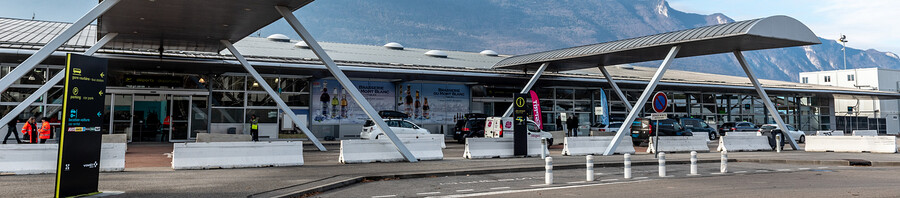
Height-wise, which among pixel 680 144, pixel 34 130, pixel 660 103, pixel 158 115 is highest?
pixel 660 103

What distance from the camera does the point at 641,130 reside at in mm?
27484

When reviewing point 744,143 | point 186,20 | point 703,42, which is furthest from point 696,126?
point 186,20

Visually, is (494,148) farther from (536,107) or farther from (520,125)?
(536,107)

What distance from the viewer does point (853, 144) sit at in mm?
23406

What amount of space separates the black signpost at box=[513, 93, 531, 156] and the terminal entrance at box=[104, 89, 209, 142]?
16023 millimetres

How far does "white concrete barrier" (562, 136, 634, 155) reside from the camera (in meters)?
19.7

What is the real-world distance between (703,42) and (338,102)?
59.4ft

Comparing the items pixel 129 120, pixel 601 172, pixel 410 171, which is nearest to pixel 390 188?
pixel 410 171

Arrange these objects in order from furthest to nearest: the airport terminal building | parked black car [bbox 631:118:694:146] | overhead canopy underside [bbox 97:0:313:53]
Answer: parked black car [bbox 631:118:694:146] → the airport terminal building → overhead canopy underside [bbox 97:0:313:53]

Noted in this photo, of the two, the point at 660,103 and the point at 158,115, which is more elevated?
the point at 660,103

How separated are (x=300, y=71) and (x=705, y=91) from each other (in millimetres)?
29408

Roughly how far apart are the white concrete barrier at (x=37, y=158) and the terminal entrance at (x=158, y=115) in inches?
542

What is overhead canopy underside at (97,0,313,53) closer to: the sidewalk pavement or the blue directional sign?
the sidewalk pavement

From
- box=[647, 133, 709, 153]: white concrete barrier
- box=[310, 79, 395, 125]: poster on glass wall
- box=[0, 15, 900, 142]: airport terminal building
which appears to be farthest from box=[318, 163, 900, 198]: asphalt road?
box=[310, 79, 395, 125]: poster on glass wall
